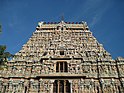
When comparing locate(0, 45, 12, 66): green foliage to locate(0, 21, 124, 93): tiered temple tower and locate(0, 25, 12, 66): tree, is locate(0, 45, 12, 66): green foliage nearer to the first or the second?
locate(0, 25, 12, 66): tree

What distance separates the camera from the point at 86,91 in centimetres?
2062

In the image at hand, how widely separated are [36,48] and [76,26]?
7.86 m

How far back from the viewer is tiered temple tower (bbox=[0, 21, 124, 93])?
2111 cm

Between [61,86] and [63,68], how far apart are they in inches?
93.7

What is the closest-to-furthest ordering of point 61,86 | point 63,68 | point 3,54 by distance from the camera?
point 3,54, point 61,86, point 63,68

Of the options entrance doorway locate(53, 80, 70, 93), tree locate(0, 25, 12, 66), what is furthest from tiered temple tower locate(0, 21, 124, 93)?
tree locate(0, 25, 12, 66)

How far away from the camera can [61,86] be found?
21.3m

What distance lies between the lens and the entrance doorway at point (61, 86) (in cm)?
2103

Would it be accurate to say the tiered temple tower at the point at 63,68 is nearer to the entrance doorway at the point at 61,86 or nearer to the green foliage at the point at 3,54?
the entrance doorway at the point at 61,86

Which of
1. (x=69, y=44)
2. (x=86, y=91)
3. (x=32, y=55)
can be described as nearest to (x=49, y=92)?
(x=86, y=91)

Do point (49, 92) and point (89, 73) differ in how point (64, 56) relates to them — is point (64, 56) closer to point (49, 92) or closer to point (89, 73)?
point (89, 73)

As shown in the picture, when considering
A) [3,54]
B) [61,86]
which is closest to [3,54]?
[3,54]

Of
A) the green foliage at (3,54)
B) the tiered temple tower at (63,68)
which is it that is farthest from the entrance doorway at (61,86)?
the green foliage at (3,54)

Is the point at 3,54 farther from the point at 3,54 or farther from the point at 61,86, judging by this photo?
the point at 61,86
